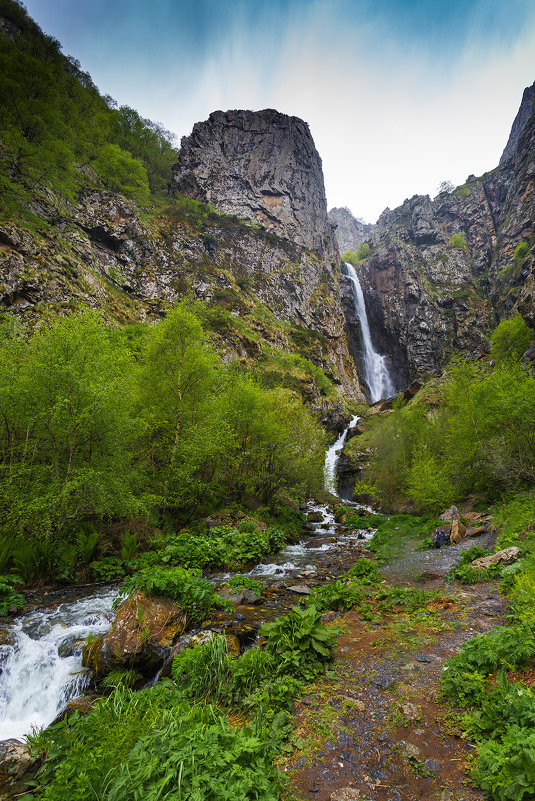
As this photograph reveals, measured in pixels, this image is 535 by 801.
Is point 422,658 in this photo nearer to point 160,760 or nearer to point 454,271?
point 160,760

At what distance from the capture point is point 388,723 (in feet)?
12.8

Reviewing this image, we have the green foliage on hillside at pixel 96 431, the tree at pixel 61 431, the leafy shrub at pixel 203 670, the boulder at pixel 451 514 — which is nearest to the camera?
the leafy shrub at pixel 203 670

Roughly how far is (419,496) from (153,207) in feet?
197

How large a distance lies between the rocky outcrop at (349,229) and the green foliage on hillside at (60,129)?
118 m

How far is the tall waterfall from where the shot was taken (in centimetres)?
7675

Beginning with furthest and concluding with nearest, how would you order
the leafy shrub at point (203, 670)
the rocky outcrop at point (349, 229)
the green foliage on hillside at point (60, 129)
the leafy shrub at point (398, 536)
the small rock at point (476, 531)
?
the rocky outcrop at point (349, 229) < the green foliage on hillside at point (60, 129) < the leafy shrub at point (398, 536) < the small rock at point (476, 531) < the leafy shrub at point (203, 670)

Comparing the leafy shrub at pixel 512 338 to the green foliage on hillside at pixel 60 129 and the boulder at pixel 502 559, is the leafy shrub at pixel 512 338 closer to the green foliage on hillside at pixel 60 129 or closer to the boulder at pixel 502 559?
the boulder at pixel 502 559

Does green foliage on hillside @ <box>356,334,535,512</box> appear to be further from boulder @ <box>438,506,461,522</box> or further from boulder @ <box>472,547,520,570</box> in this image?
boulder @ <box>472,547,520,570</box>

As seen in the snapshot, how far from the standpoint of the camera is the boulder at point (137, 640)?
21.0ft

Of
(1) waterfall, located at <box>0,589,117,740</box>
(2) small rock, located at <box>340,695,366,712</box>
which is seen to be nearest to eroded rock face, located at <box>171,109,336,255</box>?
(1) waterfall, located at <box>0,589,117,740</box>

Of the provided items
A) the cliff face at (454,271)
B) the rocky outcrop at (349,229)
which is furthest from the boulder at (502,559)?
the rocky outcrop at (349,229)

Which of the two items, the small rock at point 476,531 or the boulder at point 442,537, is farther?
the boulder at point 442,537

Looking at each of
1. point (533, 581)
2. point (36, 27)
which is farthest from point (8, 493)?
point (36, 27)

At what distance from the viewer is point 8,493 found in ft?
33.8
